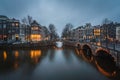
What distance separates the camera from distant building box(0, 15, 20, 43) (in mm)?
76406

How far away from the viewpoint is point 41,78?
23.0 metres

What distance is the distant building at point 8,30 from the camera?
7641 centimetres

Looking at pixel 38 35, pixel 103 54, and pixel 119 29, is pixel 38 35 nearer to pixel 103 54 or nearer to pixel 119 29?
pixel 119 29

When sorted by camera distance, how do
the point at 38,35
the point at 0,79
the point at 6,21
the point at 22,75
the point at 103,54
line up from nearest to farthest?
the point at 0,79 → the point at 22,75 → the point at 103,54 → the point at 6,21 → the point at 38,35

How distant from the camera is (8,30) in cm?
7862

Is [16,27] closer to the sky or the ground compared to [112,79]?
closer to the sky

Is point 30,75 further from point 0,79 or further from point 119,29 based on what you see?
point 119,29

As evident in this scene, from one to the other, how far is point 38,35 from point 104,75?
76.6 m

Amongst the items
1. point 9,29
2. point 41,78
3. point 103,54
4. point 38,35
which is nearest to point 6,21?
point 9,29

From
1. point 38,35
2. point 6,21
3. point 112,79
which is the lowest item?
point 112,79

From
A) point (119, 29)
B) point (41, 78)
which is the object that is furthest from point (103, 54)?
point (119, 29)

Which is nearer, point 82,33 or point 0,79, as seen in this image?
point 0,79

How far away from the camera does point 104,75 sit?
24797 mm

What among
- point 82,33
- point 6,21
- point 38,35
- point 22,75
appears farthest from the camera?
point 82,33
